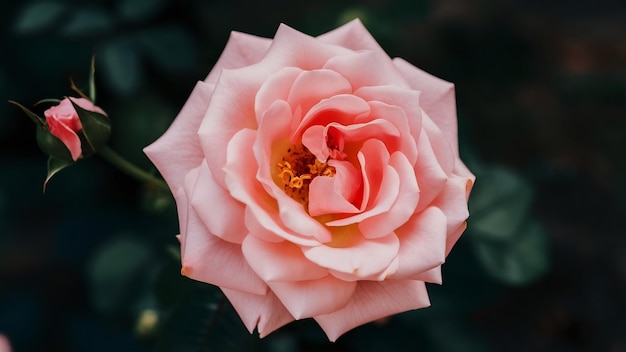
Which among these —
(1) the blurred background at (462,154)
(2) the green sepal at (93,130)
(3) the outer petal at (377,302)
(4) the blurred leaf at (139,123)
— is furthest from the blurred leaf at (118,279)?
(3) the outer petal at (377,302)

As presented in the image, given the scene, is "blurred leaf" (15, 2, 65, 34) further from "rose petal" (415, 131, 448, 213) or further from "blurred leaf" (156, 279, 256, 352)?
"rose petal" (415, 131, 448, 213)

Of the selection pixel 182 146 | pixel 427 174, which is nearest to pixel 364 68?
pixel 427 174

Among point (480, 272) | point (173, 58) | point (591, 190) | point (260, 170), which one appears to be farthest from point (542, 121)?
point (260, 170)

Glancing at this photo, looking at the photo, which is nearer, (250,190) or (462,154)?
(250,190)

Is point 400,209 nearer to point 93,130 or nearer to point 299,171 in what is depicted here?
point 299,171

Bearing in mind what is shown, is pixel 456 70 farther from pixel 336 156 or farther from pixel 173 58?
pixel 336 156

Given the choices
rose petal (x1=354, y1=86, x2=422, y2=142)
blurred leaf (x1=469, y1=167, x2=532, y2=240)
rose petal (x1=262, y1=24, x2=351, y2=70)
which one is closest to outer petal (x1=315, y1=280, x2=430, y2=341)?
rose petal (x1=354, y1=86, x2=422, y2=142)
